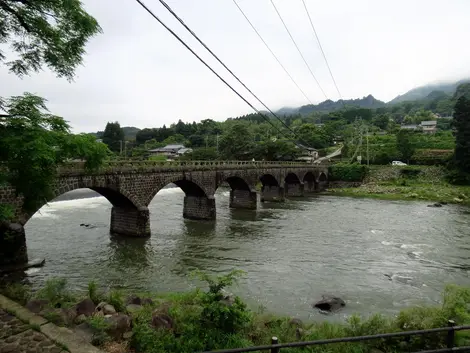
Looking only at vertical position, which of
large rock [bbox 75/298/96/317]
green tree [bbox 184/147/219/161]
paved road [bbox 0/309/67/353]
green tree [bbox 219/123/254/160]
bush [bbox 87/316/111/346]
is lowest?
large rock [bbox 75/298/96/317]

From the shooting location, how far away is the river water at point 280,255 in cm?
1638

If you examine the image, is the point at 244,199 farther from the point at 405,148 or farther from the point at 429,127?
the point at 429,127

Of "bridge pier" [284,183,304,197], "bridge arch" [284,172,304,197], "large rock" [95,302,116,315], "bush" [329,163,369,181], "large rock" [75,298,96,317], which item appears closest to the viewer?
"large rock" [75,298,96,317]

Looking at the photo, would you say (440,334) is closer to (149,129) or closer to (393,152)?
(393,152)

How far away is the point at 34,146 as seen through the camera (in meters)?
7.75

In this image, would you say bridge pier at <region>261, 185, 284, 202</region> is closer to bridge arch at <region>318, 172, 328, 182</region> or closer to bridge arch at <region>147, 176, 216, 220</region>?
bridge arch at <region>147, 176, 216, 220</region>

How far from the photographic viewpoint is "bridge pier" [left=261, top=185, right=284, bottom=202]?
52.9 m

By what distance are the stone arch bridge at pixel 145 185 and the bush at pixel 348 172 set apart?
3053 cm

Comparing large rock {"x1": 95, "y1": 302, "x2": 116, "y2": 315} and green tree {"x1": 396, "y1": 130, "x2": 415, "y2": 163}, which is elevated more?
green tree {"x1": 396, "y1": 130, "x2": 415, "y2": 163}

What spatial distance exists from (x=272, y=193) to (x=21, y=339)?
49.7 meters

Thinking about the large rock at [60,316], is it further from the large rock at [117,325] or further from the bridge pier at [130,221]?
the bridge pier at [130,221]

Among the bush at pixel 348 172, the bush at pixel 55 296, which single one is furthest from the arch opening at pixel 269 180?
the bush at pixel 55 296

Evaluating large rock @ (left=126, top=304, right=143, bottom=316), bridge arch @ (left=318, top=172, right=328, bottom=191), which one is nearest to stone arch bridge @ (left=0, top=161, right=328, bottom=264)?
large rock @ (left=126, top=304, right=143, bottom=316)

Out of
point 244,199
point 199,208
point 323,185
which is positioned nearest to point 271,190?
point 244,199
